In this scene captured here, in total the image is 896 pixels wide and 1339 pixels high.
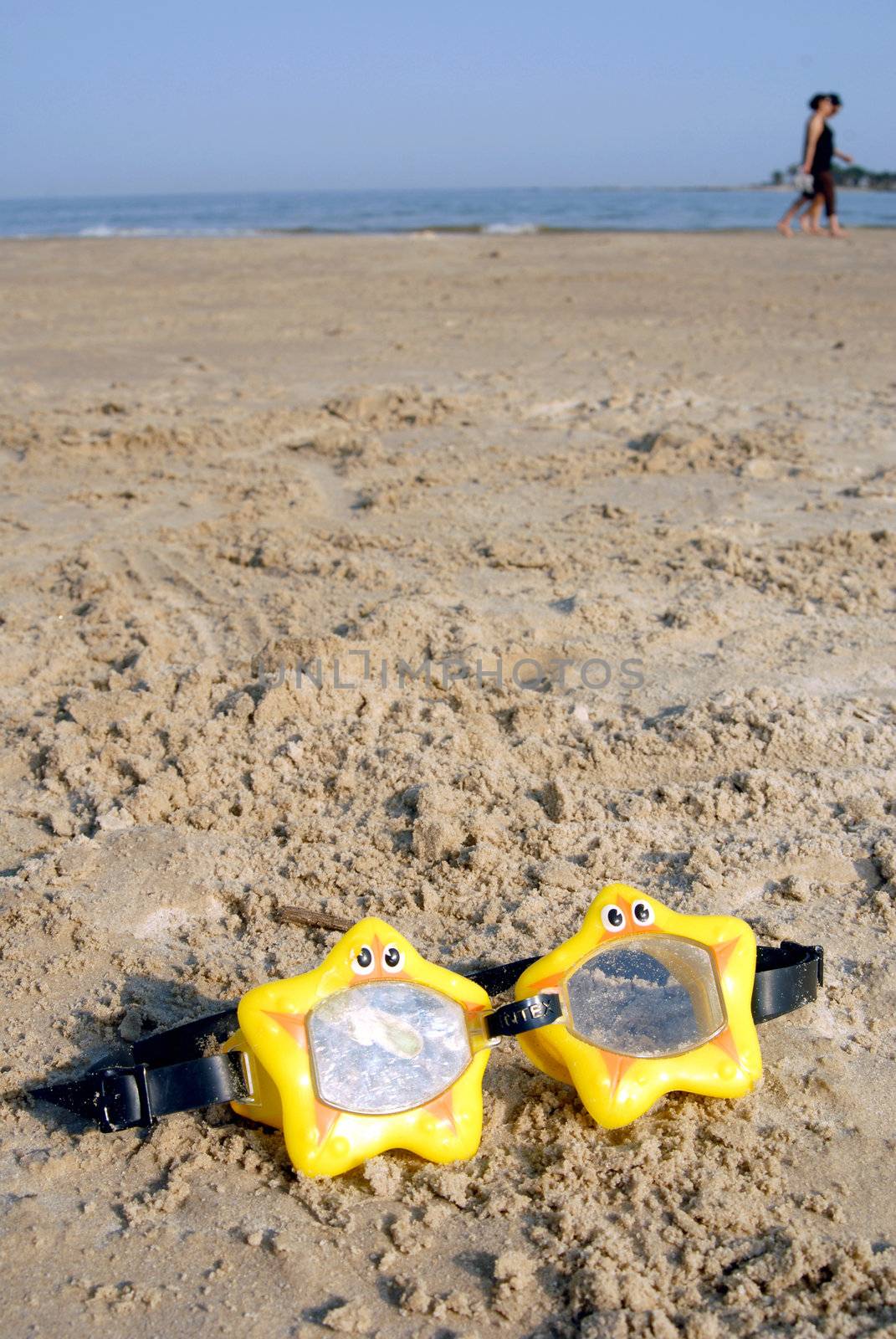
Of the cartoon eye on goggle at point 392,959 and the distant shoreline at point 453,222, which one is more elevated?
the distant shoreline at point 453,222

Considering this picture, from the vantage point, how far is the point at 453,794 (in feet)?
7.89

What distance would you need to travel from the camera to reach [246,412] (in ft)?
19.0

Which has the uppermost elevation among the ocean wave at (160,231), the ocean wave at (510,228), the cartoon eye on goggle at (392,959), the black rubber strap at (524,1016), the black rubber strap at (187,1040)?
the ocean wave at (160,231)

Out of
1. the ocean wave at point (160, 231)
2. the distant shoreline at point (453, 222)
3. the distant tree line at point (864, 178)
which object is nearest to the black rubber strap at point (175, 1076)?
the distant shoreline at point (453, 222)

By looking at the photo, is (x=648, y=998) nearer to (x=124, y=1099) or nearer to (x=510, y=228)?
(x=124, y=1099)

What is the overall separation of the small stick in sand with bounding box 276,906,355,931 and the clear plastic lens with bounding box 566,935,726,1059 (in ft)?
1.90

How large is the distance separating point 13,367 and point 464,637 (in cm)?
529

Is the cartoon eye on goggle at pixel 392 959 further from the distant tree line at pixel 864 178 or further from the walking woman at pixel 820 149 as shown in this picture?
the distant tree line at pixel 864 178

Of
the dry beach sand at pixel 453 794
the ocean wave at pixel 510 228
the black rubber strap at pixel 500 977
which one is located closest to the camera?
the dry beach sand at pixel 453 794

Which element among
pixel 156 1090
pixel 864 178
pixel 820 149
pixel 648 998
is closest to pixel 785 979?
pixel 648 998

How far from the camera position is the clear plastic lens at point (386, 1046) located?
5.06 ft

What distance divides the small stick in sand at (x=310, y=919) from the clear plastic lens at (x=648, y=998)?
578 millimetres

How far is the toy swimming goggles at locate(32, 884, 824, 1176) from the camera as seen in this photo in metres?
1.53

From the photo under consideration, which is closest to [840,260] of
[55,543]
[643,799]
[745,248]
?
[745,248]
